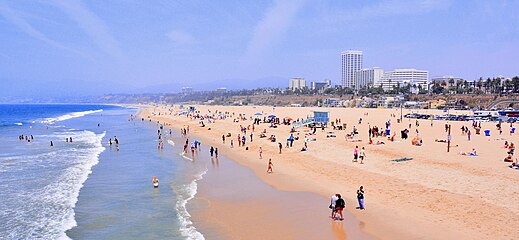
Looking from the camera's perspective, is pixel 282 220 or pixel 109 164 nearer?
pixel 282 220

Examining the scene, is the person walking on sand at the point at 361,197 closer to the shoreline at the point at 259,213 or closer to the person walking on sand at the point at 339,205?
the shoreline at the point at 259,213

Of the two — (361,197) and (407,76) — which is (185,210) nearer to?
(361,197)

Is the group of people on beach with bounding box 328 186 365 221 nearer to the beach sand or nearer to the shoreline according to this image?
the shoreline

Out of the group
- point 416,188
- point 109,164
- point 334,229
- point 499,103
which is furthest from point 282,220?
point 499,103

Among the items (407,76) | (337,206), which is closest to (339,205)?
(337,206)

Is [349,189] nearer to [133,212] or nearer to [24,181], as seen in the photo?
[133,212]

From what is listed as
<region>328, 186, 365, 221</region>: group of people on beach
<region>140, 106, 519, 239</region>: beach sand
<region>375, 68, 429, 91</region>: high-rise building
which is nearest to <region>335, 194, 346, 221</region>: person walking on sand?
<region>328, 186, 365, 221</region>: group of people on beach
